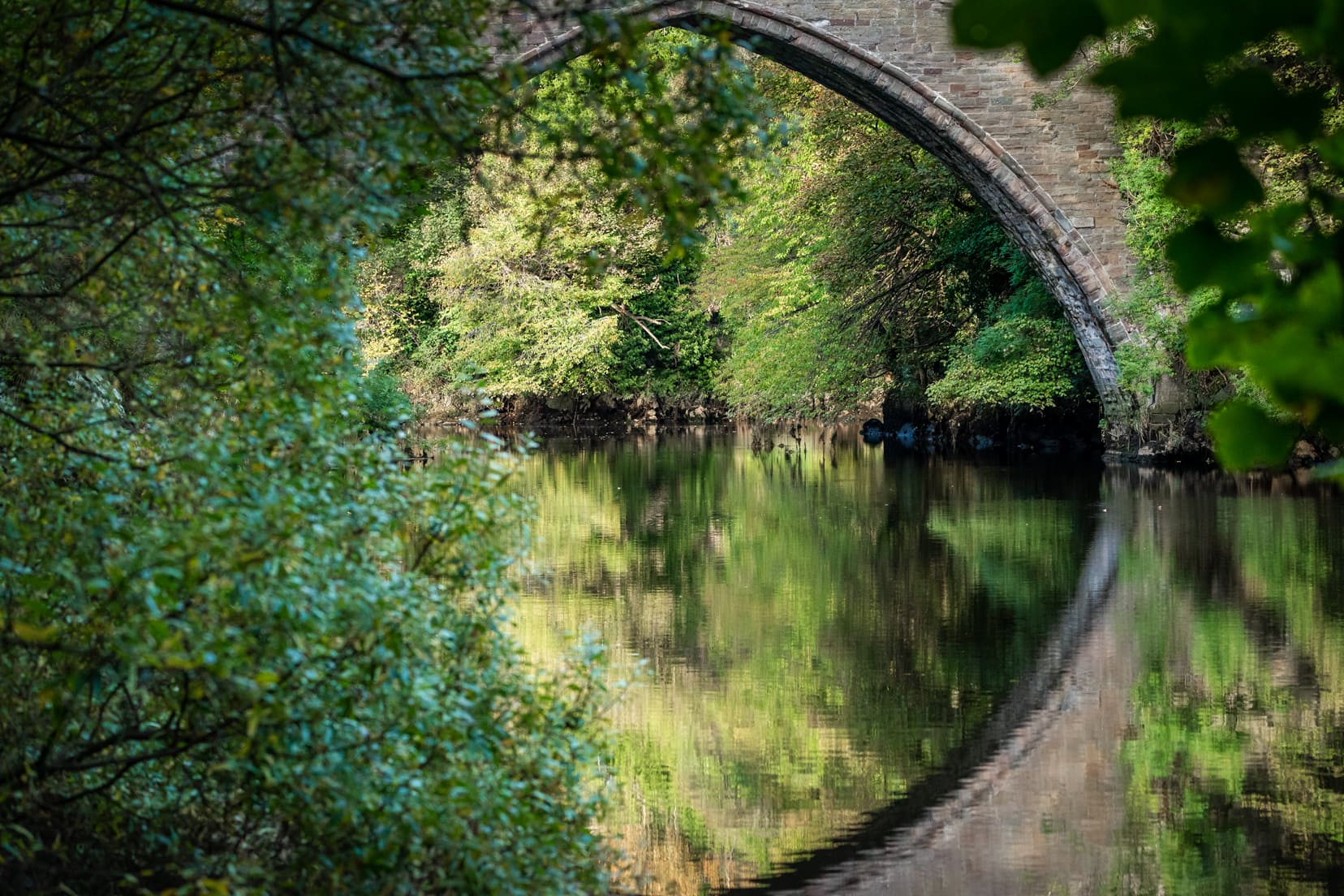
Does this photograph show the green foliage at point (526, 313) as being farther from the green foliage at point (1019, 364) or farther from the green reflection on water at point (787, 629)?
the green reflection on water at point (787, 629)

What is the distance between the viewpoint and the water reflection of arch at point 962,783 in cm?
464

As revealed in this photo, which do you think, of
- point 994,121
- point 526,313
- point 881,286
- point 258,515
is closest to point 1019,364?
point 881,286

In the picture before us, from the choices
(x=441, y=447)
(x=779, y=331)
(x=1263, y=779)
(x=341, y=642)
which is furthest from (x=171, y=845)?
(x=779, y=331)

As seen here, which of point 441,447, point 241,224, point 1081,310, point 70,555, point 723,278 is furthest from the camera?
point 723,278

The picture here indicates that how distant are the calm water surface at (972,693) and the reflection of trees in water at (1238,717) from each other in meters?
0.02

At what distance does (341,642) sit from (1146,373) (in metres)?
14.8

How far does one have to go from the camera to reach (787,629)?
8258mm

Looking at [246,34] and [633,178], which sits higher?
[246,34]

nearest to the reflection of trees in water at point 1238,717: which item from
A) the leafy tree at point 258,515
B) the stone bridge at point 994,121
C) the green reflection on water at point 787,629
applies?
the green reflection on water at point 787,629

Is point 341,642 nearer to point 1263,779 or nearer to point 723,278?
point 1263,779

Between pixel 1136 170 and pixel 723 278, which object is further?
pixel 723 278

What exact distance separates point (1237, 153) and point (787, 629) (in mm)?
6979

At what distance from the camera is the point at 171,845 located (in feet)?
11.2

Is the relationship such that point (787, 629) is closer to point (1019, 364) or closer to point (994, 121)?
point (994, 121)
